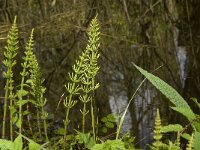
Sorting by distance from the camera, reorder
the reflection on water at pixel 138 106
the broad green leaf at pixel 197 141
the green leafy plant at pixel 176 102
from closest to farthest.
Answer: the broad green leaf at pixel 197 141 < the green leafy plant at pixel 176 102 < the reflection on water at pixel 138 106

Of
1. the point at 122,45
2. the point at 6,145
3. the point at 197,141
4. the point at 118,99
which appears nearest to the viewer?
the point at 197,141

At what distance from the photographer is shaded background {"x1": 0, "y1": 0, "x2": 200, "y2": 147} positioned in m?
2.55

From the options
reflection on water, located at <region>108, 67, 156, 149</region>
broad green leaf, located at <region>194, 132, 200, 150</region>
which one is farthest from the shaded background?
broad green leaf, located at <region>194, 132, 200, 150</region>

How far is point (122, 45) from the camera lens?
2787 mm

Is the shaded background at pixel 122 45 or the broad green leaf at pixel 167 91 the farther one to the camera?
the shaded background at pixel 122 45

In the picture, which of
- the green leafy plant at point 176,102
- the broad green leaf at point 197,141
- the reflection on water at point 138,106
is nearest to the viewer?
the broad green leaf at point 197,141

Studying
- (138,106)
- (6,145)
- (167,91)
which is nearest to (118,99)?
(138,106)

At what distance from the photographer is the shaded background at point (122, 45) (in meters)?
2.55

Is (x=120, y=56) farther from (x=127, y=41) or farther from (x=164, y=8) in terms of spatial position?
(x=164, y=8)

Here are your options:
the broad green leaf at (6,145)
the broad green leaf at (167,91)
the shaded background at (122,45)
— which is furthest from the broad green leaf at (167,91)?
the shaded background at (122,45)

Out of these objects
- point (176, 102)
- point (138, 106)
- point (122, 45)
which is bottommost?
point (138, 106)

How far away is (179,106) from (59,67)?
139 cm

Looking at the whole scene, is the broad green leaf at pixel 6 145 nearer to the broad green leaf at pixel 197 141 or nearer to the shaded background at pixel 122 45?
the broad green leaf at pixel 197 141

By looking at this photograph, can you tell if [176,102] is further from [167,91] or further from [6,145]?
[6,145]
